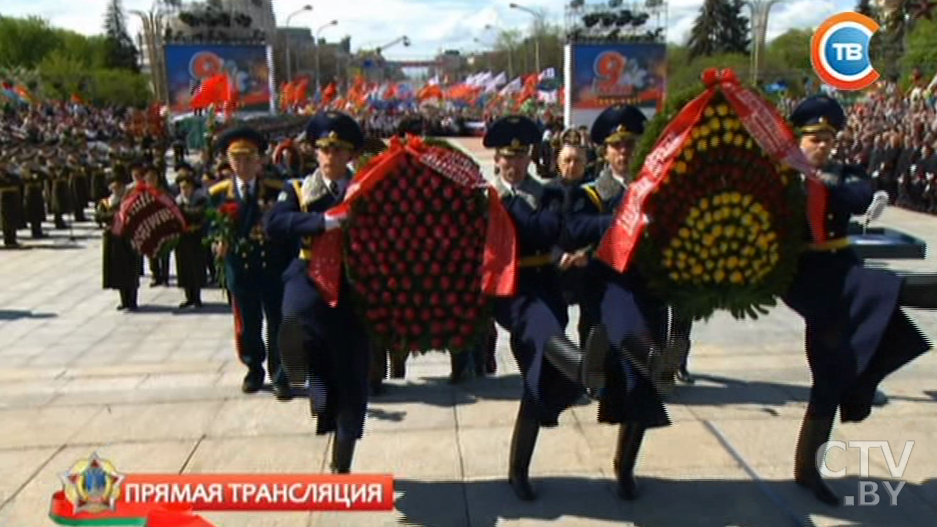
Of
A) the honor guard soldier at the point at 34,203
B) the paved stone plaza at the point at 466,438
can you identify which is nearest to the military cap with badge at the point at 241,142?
the paved stone plaza at the point at 466,438

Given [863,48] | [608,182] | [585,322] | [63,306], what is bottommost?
[63,306]

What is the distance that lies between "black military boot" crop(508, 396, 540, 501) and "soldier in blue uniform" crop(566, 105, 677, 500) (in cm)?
36

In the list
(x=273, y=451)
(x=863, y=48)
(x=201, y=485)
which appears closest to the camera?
(x=201, y=485)

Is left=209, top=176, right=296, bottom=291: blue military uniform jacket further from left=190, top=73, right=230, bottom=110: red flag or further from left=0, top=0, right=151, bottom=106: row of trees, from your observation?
left=0, top=0, right=151, bottom=106: row of trees

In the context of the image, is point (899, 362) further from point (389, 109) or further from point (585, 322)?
point (389, 109)

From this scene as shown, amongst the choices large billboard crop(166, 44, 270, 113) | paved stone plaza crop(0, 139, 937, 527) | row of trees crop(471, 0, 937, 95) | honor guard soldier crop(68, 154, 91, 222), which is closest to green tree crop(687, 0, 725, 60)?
row of trees crop(471, 0, 937, 95)

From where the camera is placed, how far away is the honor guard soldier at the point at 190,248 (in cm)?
989

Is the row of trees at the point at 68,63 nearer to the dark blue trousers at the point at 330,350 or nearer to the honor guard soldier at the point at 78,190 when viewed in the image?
the honor guard soldier at the point at 78,190

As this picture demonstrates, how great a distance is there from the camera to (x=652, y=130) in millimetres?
4281

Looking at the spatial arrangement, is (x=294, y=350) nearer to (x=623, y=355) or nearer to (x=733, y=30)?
(x=623, y=355)

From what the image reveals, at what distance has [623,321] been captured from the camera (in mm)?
4141

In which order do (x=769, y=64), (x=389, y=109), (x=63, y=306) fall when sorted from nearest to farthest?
(x=63, y=306) → (x=389, y=109) → (x=769, y=64)

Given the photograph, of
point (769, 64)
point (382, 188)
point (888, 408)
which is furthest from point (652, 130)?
point (769, 64)

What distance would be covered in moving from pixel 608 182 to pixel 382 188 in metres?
1.21
